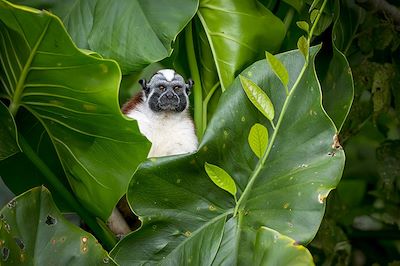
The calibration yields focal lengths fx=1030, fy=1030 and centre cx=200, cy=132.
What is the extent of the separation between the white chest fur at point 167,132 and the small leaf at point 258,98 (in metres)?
0.47

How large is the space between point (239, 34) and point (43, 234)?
0.57 metres

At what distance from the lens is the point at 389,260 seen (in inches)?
105

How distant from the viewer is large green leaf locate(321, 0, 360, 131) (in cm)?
189

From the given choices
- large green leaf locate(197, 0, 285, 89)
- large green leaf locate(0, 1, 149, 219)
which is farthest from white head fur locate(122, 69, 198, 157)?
large green leaf locate(0, 1, 149, 219)

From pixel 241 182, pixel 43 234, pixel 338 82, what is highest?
pixel 338 82

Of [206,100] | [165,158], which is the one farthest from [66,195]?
[206,100]

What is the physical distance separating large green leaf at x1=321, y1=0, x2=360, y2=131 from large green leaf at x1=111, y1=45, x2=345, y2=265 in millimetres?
152

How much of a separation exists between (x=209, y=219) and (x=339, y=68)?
15.9 inches

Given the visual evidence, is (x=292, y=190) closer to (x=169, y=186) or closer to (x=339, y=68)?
(x=169, y=186)

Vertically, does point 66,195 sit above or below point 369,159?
above

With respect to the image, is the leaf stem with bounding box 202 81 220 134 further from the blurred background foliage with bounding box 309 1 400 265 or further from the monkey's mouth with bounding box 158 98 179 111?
the blurred background foliage with bounding box 309 1 400 265

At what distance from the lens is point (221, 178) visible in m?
1.69

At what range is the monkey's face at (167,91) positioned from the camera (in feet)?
6.97

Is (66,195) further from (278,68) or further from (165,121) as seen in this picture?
(278,68)
